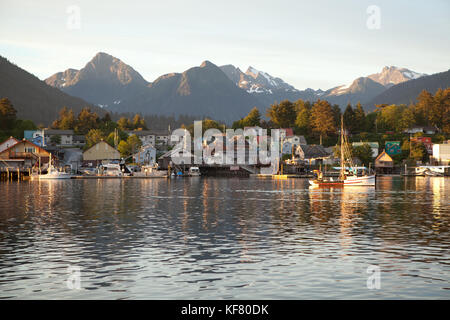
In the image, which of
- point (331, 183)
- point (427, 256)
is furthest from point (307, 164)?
point (427, 256)

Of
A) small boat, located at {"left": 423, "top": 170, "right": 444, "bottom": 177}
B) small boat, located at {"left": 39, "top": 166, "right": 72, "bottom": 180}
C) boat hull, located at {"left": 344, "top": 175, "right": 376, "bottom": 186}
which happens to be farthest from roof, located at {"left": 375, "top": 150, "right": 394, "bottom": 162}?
small boat, located at {"left": 39, "top": 166, "right": 72, "bottom": 180}

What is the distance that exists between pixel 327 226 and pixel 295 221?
14.1ft

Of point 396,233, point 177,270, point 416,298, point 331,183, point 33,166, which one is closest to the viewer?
point 416,298

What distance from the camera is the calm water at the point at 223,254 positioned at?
21.8 m

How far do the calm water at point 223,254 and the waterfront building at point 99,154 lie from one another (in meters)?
136

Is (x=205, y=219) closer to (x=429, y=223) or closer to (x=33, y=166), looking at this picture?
(x=429, y=223)

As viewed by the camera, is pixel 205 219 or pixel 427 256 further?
pixel 205 219

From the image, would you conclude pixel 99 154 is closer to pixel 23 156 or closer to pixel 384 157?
pixel 23 156

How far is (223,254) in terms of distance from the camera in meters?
29.7

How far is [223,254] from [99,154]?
165648mm

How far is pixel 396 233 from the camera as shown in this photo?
127 feet

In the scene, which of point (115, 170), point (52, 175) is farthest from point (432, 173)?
point (52, 175)

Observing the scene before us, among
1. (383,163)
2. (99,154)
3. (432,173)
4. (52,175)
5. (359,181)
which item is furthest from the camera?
(383,163)

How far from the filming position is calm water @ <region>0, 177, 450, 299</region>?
21797mm
